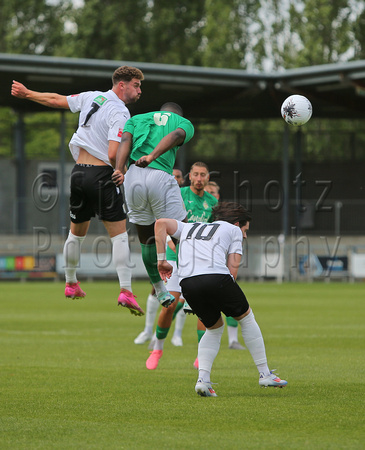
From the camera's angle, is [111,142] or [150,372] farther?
[150,372]

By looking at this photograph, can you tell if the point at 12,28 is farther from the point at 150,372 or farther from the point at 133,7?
the point at 150,372

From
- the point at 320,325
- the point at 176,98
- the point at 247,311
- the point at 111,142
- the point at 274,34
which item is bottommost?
the point at 320,325

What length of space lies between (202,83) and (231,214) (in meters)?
25.5

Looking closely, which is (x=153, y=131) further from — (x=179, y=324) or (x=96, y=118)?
(x=179, y=324)

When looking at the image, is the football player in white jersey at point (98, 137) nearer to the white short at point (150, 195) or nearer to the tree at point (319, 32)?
the white short at point (150, 195)

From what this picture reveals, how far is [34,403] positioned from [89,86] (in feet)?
90.5

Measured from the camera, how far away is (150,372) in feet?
34.6

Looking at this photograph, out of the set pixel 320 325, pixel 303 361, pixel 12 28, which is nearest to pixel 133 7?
pixel 12 28

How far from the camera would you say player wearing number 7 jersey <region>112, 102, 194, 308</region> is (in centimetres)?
905

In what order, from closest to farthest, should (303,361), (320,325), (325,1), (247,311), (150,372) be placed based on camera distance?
(247,311)
(150,372)
(303,361)
(320,325)
(325,1)

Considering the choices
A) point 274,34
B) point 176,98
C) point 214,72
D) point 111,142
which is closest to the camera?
point 111,142

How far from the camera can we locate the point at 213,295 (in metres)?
8.23

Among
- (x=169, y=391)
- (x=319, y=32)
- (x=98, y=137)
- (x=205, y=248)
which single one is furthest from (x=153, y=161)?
(x=319, y=32)

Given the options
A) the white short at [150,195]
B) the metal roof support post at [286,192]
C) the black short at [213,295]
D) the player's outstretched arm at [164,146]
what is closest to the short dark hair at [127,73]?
the player's outstretched arm at [164,146]
